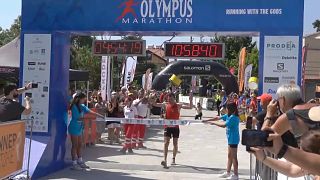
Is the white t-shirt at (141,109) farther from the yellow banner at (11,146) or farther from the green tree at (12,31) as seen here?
the green tree at (12,31)

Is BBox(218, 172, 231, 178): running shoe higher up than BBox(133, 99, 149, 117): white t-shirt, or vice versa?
BBox(133, 99, 149, 117): white t-shirt

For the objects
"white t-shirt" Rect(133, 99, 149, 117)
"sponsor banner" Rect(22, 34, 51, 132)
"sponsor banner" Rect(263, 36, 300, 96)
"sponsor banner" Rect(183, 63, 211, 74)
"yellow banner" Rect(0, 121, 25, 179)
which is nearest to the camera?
"yellow banner" Rect(0, 121, 25, 179)

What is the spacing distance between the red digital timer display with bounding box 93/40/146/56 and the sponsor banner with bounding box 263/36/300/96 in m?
2.77

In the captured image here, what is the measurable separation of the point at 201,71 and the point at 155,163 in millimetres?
18807

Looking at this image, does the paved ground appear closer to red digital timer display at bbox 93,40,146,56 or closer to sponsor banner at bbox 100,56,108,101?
red digital timer display at bbox 93,40,146,56

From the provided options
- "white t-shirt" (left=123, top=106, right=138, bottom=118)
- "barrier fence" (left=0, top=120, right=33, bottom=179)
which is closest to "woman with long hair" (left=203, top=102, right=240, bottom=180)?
"barrier fence" (left=0, top=120, right=33, bottom=179)

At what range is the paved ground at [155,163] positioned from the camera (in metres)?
11.0

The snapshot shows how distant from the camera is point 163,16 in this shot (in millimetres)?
10742

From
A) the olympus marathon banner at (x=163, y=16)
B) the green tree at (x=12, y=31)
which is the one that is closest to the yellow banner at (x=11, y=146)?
the olympus marathon banner at (x=163, y=16)

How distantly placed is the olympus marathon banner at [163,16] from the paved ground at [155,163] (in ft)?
10.3

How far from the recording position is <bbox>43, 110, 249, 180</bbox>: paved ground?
1099cm

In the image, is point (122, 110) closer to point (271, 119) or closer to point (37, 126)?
point (37, 126)

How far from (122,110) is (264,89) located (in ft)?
24.7

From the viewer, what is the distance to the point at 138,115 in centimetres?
1562
